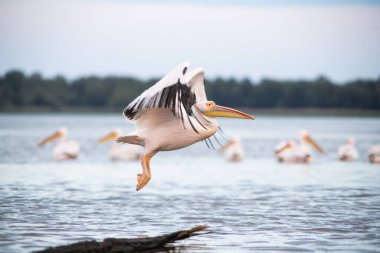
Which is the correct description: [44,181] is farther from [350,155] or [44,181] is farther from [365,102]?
[365,102]

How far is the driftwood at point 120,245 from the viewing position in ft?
21.4

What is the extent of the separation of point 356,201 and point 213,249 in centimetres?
413

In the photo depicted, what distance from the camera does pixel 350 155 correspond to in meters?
19.3

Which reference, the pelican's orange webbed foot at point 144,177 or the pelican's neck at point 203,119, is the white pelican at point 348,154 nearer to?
the pelican's neck at point 203,119

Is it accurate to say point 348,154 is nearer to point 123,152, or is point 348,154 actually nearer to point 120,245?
point 123,152

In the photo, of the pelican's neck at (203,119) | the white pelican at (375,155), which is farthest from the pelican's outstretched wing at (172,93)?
the white pelican at (375,155)

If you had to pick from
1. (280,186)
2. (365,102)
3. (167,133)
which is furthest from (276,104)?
(167,133)

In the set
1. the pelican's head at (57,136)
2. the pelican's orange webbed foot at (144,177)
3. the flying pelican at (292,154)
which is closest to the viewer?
the pelican's orange webbed foot at (144,177)

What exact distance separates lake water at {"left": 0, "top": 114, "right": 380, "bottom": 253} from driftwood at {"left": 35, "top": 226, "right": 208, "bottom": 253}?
519 millimetres

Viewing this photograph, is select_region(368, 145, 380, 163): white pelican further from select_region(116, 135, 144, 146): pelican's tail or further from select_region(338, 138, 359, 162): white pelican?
select_region(116, 135, 144, 146): pelican's tail

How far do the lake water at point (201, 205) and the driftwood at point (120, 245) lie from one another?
519 millimetres

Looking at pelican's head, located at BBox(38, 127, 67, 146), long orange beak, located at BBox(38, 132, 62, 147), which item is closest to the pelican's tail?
pelican's head, located at BBox(38, 127, 67, 146)

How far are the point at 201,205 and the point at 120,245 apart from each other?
3989 millimetres

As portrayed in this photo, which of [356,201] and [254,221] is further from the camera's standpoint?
[356,201]
